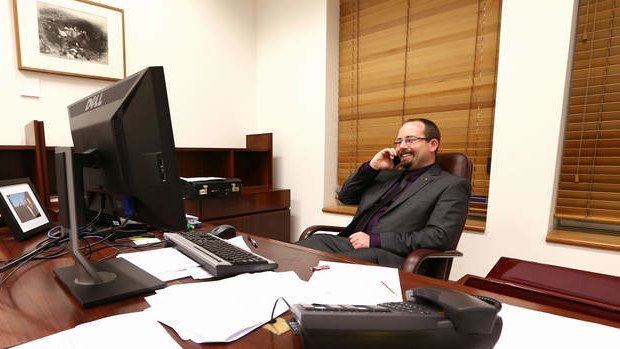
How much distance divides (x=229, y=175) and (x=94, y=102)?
2.17 m

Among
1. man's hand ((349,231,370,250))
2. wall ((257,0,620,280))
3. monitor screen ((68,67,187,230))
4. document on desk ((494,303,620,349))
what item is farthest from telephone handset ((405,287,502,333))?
wall ((257,0,620,280))

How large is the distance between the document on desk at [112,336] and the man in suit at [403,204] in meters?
1.10

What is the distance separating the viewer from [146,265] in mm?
928

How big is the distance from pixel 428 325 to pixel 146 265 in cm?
77

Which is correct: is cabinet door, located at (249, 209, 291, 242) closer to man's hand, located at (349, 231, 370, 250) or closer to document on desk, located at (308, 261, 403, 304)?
man's hand, located at (349, 231, 370, 250)

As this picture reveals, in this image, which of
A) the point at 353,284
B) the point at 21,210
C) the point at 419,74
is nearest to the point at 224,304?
the point at 353,284

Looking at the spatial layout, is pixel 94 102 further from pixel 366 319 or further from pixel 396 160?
pixel 396 160

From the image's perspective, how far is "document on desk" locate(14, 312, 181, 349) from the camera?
54cm

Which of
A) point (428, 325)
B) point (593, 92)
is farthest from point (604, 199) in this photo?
point (428, 325)

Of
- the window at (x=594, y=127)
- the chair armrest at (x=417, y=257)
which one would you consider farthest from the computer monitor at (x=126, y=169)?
the window at (x=594, y=127)

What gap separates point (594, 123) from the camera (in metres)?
1.87

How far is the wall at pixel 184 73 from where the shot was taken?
215 centimetres

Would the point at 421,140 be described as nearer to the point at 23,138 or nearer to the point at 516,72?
the point at 516,72

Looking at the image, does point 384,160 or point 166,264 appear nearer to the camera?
point 166,264
